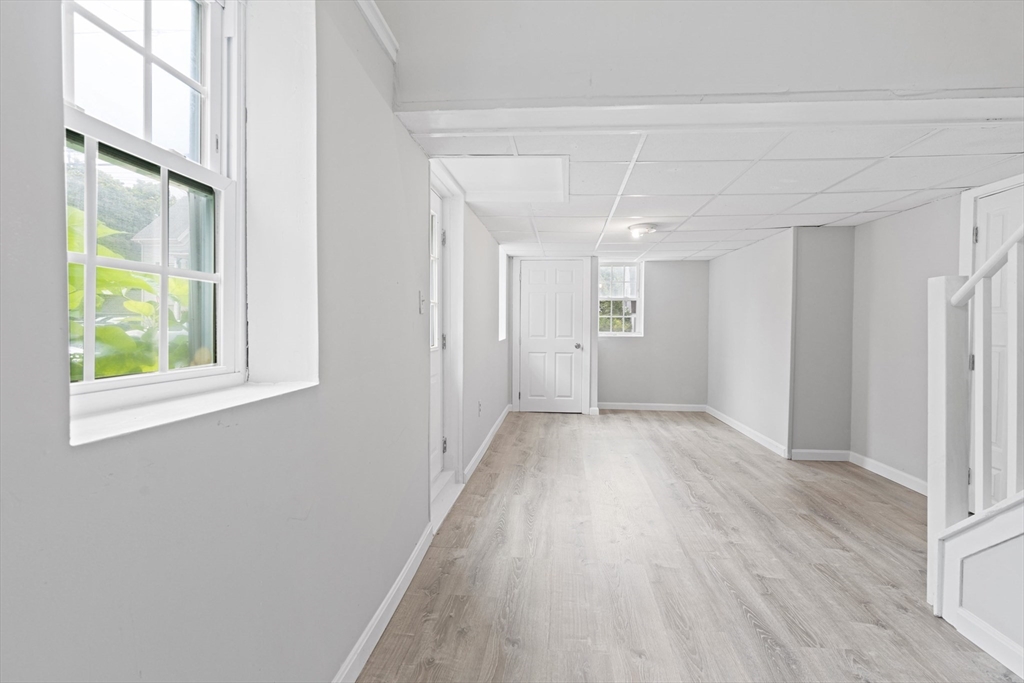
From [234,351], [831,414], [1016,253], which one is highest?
[1016,253]

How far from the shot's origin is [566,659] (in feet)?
6.15

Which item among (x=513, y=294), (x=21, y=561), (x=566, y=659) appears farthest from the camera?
(x=513, y=294)

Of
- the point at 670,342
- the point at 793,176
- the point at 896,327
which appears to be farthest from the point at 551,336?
the point at 793,176

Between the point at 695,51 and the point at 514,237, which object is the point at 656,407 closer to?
the point at 514,237

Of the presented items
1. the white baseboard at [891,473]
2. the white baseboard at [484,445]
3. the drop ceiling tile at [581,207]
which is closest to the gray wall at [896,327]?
the white baseboard at [891,473]

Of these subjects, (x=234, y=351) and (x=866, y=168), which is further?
(x=866, y=168)

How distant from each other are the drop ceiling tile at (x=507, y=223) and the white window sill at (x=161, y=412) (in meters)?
3.40

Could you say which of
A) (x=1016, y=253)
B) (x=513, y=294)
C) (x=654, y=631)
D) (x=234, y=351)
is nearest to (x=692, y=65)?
(x=1016, y=253)

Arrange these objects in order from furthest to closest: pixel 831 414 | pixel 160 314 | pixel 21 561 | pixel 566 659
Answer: pixel 831 414, pixel 566 659, pixel 160 314, pixel 21 561

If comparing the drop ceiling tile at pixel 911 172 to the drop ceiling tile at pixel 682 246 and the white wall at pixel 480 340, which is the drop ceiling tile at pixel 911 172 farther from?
the white wall at pixel 480 340

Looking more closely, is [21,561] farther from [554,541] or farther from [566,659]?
[554,541]

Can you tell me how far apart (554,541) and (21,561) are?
2.55 m

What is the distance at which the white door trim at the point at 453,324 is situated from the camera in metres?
3.88

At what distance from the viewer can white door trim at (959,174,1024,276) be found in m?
3.27
